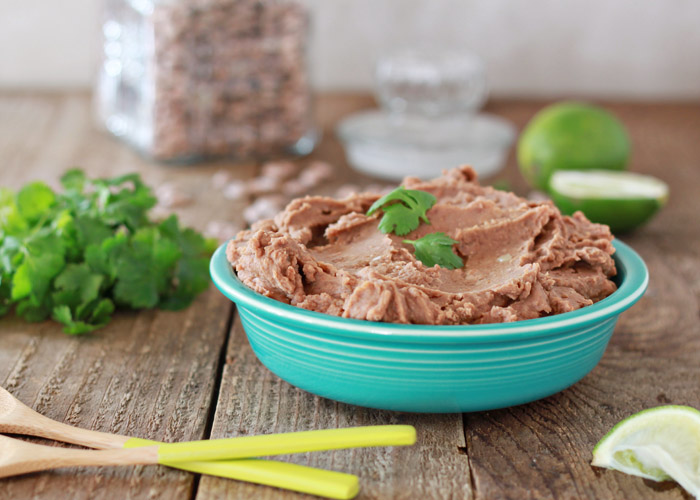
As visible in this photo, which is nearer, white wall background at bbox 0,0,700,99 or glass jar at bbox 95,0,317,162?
glass jar at bbox 95,0,317,162

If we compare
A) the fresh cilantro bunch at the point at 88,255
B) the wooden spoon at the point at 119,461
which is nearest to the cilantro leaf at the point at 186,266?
the fresh cilantro bunch at the point at 88,255

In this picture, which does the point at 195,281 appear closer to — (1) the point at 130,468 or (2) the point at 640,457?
(1) the point at 130,468

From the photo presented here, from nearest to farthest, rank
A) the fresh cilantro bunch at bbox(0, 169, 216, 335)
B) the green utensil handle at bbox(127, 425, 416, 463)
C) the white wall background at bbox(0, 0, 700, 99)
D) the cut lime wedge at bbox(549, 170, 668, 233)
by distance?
the green utensil handle at bbox(127, 425, 416, 463) → the fresh cilantro bunch at bbox(0, 169, 216, 335) → the cut lime wedge at bbox(549, 170, 668, 233) → the white wall background at bbox(0, 0, 700, 99)

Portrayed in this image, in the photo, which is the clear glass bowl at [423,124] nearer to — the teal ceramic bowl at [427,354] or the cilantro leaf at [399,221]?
the cilantro leaf at [399,221]

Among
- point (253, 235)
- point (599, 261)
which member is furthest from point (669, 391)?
point (253, 235)

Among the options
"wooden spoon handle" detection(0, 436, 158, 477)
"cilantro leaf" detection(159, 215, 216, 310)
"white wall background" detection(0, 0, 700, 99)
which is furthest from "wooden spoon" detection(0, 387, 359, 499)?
"white wall background" detection(0, 0, 700, 99)

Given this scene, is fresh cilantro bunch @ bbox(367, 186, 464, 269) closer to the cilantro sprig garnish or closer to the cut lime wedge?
the cilantro sprig garnish

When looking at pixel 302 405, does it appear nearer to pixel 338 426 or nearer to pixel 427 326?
pixel 338 426

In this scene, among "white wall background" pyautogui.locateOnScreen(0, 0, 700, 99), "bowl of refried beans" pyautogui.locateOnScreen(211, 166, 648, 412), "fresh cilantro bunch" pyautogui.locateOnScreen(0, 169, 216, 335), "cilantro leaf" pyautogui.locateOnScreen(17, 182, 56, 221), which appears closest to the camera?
"bowl of refried beans" pyautogui.locateOnScreen(211, 166, 648, 412)
